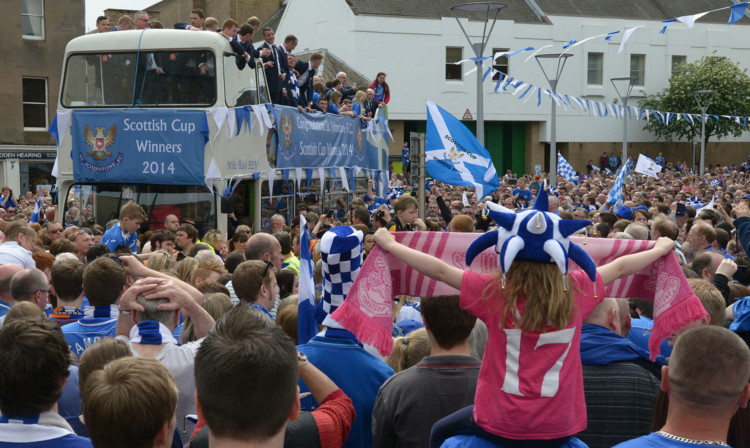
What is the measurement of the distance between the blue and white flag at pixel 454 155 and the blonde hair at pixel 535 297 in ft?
30.4

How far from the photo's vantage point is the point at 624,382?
3586 millimetres

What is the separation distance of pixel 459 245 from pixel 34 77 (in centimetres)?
3033

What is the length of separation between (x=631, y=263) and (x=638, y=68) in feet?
146

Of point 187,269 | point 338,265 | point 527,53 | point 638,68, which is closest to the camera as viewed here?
point 338,265

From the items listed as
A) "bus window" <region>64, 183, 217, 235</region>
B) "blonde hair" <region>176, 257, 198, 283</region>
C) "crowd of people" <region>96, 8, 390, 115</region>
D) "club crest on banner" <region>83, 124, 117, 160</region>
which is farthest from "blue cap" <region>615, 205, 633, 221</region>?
"blonde hair" <region>176, 257, 198, 283</region>

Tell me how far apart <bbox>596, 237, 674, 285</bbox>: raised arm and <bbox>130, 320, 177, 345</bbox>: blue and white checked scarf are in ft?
6.74

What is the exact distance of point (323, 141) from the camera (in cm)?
1525

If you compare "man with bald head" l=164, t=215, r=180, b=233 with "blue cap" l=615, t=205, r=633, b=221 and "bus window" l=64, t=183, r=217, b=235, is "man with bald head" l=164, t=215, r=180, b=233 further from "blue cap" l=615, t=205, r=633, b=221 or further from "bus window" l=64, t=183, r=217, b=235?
"blue cap" l=615, t=205, r=633, b=221

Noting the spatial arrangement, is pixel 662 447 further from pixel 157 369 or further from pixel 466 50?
pixel 466 50

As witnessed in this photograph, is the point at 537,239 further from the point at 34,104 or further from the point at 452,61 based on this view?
the point at 452,61

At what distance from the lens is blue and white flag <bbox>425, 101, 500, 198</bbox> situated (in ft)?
40.5

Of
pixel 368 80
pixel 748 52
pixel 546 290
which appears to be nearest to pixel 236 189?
pixel 546 290

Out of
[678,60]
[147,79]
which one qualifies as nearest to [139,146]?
[147,79]

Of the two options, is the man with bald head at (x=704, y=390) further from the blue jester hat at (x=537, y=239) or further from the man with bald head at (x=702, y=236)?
the man with bald head at (x=702, y=236)
